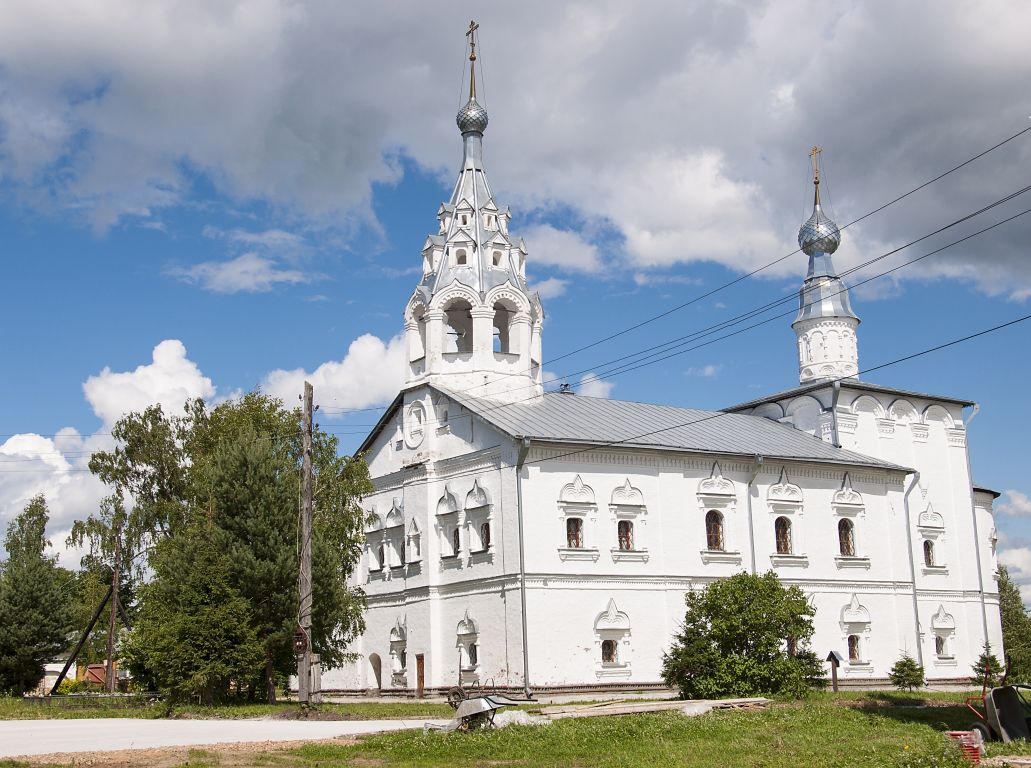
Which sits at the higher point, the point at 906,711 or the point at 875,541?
the point at 875,541

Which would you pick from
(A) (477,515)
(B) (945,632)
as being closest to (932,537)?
(B) (945,632)

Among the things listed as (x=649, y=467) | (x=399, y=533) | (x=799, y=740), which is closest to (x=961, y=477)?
(x=649, y=467)

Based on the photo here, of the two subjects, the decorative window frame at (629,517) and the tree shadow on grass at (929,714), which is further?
the decorative window frame at (629,517)

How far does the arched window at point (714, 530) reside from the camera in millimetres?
33031

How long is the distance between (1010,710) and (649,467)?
1729 centimetres

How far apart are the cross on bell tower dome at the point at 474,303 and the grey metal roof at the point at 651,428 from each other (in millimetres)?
1098

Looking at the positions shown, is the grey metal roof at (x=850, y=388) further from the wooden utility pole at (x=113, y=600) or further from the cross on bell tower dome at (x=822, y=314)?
the wooden utility pole at (x=113, y=600)

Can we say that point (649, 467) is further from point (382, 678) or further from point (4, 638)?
point (4, 638)

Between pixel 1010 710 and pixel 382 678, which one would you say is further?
pixel 382 678

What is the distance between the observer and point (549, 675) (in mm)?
28938

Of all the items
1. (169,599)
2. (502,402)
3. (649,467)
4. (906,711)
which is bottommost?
(906,711)

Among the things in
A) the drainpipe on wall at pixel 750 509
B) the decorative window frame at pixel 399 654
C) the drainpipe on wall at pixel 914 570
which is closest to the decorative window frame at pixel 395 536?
the decorative window frame at pixel 399 654

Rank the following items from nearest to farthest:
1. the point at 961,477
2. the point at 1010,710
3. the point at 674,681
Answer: the point at 1010,710 → the point at 674,681 → the point at 961,477

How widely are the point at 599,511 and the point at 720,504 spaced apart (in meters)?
4.52
